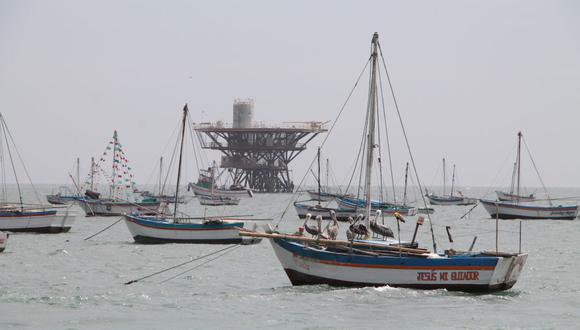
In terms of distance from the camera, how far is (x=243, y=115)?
15625 cm

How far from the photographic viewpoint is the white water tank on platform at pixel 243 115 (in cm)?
15500

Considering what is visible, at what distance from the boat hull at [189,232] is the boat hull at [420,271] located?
18.3m

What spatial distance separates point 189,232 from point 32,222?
10978mm

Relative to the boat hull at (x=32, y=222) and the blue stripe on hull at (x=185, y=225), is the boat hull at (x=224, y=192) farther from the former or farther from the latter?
the blue stripe on hull at (x=185, y=225)

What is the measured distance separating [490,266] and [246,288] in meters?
7.73

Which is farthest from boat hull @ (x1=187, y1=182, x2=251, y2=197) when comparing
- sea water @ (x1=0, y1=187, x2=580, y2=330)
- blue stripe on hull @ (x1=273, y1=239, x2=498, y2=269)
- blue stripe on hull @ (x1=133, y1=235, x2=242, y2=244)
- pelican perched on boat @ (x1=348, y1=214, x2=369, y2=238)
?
blue stripe on hull @ (x1=273, y1=239, x2=498, y2=269)

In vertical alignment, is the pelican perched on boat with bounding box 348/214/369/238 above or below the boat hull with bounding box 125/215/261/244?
above

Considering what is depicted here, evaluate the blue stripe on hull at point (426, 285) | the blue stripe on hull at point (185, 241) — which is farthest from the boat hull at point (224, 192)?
the blue stripe on hull at point (426, 285)

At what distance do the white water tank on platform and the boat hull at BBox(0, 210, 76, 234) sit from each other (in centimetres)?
9959

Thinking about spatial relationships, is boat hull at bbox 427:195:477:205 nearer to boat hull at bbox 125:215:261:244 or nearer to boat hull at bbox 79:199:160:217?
boat hull at bbox 79:199:160:217

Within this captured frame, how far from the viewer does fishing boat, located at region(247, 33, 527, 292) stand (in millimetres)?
27875

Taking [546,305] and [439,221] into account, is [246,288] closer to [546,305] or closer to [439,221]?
[546,305]

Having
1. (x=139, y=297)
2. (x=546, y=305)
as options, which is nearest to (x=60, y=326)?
(x=139, y=297)

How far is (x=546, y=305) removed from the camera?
2798 cm
